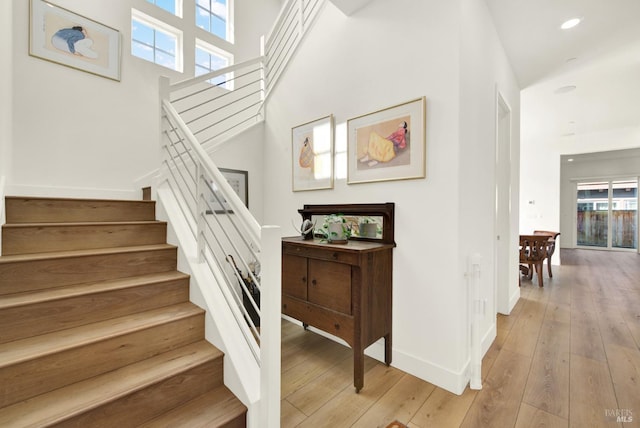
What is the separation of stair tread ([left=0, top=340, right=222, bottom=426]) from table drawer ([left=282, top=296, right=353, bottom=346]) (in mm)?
814

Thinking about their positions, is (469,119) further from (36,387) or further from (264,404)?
(36,387)

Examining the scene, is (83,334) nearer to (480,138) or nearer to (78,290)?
(78,290)

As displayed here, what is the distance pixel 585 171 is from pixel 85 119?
11882 millimetres

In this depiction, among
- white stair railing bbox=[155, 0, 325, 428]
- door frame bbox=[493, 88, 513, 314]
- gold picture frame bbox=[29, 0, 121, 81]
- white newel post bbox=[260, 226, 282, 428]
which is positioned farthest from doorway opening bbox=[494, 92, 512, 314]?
gold picture frame bbox=[29, 0, 121, 81]

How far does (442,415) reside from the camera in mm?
1638

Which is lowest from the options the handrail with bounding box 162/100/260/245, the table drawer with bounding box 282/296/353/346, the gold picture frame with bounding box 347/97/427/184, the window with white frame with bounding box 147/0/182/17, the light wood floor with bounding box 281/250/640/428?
the light wood floor with bounding box 281/250/640/428

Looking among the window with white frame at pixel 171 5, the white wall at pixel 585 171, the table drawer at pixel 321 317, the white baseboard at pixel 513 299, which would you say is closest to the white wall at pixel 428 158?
the table drawer at pixel 321 317

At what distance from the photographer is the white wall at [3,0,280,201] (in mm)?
2557

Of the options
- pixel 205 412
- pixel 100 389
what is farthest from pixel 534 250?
pixel 100 389

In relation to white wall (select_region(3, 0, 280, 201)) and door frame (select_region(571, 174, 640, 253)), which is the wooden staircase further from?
door frame (select_region(571, 174, 640, 253))

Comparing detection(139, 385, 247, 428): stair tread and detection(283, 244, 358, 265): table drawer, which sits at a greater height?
detection(283, 244, 358, 265): table drawer

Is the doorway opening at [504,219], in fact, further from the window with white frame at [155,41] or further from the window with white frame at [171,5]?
the window with white frame at [171,5]

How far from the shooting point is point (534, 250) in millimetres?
4406

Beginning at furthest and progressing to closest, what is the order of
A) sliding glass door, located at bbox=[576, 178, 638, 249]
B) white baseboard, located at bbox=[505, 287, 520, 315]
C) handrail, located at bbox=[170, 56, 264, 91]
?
sliding glass door, located at bbox=[576, 178, 638, 249]
white baseboard, located at bbox=[505, 287, 520, 315]
handrail, located at bbox=[170, 56, 264, 91]
